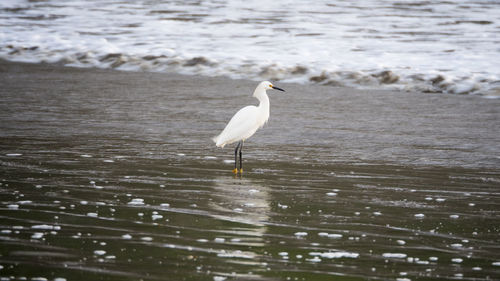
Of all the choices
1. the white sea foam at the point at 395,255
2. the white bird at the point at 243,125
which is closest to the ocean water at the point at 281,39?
the white bird at the point at 243,125

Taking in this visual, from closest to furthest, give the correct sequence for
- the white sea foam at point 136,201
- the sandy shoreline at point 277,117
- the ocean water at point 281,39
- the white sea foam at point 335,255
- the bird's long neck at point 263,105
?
1. the white sea foam at point 335,255
2. the white sea foam at point 136,201
3. the bird's long neck at point 263,105
4. the sandy shoreline at point 277,117
5. the ocean water at point 281,39

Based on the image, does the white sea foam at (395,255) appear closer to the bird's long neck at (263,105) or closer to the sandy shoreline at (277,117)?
the sandy shoreline at (277,117)

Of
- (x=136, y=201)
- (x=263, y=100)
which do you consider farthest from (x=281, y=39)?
(x=136, y=201)

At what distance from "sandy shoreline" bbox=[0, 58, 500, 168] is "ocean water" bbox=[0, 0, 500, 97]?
1.20 meters

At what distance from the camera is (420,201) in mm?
6352

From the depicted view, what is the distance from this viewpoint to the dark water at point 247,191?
15.2ft

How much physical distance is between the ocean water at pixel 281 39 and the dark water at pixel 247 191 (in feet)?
8.05

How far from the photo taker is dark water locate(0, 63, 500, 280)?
182 inches

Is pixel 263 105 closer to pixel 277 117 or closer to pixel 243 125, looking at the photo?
pixel 243 125

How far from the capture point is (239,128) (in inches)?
318

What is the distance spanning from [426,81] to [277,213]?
8.49 m

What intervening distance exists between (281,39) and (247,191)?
38.6 ft

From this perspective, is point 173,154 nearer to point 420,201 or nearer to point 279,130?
point 279,130

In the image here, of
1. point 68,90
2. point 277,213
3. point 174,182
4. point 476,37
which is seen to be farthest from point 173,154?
point 476,37
